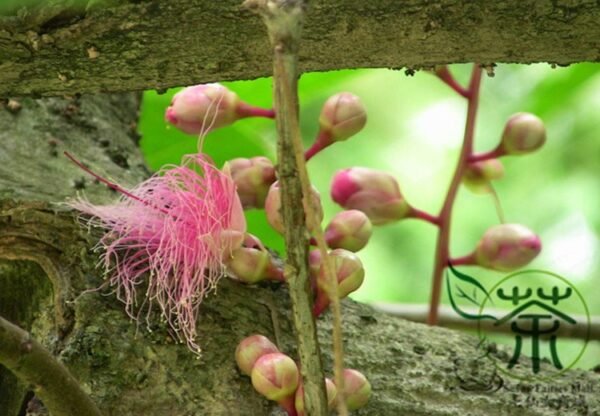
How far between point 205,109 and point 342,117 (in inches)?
6.6

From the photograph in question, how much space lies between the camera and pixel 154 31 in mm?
1112

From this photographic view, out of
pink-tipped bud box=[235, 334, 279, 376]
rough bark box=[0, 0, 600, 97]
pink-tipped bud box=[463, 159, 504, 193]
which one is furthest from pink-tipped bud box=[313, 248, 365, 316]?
pink-tipped bud box=[463, 159, 504, 193]

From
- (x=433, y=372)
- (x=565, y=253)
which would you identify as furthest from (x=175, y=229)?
(x=565, y=253)

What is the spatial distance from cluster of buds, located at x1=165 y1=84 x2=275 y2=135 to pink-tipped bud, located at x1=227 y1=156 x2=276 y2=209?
0.06 meters

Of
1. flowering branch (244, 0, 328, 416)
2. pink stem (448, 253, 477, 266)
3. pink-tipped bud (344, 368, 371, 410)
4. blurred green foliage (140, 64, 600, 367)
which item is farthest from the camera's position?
blurred green foliage (140, 64, 600, 367)

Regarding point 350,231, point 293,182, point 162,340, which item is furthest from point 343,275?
point 293,182

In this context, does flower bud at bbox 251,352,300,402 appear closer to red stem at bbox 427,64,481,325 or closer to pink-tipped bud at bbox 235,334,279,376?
pink-tipped bud at bbox 235,334,279,376

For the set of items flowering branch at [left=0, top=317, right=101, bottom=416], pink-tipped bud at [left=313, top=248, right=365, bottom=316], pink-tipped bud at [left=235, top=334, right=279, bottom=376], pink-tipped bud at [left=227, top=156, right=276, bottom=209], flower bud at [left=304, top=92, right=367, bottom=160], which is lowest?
flowering branch at [left=0, top=317, right=101, bottom=416]

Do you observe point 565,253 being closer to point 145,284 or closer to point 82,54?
point 145,284

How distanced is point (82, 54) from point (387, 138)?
2288mm

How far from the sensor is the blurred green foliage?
2.67 metres

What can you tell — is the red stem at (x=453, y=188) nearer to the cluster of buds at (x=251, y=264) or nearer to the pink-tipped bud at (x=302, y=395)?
the cluster of buds at (x=251, y=264)

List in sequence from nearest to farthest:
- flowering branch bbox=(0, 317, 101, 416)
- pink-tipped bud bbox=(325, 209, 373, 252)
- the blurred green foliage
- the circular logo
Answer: flowering branch bbox=(0, 317, 101, 416), pink-tipped bud bbox=(325, 209, 373, 252), the circular logo, the blurred green foliage

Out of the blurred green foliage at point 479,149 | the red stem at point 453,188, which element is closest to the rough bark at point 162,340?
the red stem at point 453,188
